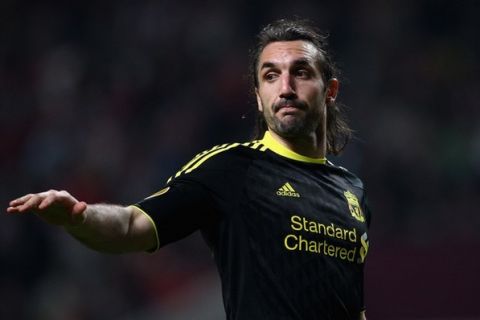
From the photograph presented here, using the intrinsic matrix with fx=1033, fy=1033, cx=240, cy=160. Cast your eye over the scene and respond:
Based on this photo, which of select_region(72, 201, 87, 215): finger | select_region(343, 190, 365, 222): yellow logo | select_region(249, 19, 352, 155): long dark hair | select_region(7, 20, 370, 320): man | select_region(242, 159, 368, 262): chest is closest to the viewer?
select_region(72, 201, 87, 215): finger

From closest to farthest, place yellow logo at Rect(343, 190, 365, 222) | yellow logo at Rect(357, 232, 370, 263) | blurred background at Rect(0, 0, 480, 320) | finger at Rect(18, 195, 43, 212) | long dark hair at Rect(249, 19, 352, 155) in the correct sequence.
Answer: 1. finger at Rect(18, 195, 43, 212)
2. yellow logo at Rect(357, 232, 370, 263)
3. yellow logo at Rect(343, 190, 365, 222)
4. long dark hair at Rect(249, 19, 352, 155)
5. blurred background at Rect(0, 0, 480, 320)

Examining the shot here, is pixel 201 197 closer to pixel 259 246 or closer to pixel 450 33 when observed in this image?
pixel 259 246

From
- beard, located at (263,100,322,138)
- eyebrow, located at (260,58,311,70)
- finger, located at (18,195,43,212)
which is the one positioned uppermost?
eyebrow, located at (260,58,311,70)

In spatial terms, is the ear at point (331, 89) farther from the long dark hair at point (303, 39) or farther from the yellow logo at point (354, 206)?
the yellow logo at point (354, 206)

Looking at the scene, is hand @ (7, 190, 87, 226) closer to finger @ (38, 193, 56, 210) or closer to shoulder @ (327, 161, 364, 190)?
finger @ (38, 193, 56, 210)

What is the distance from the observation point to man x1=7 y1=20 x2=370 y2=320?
147 inches

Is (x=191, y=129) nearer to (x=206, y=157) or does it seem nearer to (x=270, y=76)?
(x=270, y=76)

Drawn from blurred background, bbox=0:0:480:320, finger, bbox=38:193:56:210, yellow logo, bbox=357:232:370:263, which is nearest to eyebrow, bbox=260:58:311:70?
yellow logo, bbox=357:232:370:263

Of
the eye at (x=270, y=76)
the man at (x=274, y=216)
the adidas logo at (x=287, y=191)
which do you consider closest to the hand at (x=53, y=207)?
the man at (x=274, y=216)

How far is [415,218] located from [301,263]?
5310mm

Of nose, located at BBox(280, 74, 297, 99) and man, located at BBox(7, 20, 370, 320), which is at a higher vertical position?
nose, located at BBox(280, 74, 297, 99)

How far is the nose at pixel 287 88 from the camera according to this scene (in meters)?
4.21

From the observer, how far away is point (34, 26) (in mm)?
13047

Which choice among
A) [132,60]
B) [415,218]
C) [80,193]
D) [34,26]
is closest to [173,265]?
[80,193]
